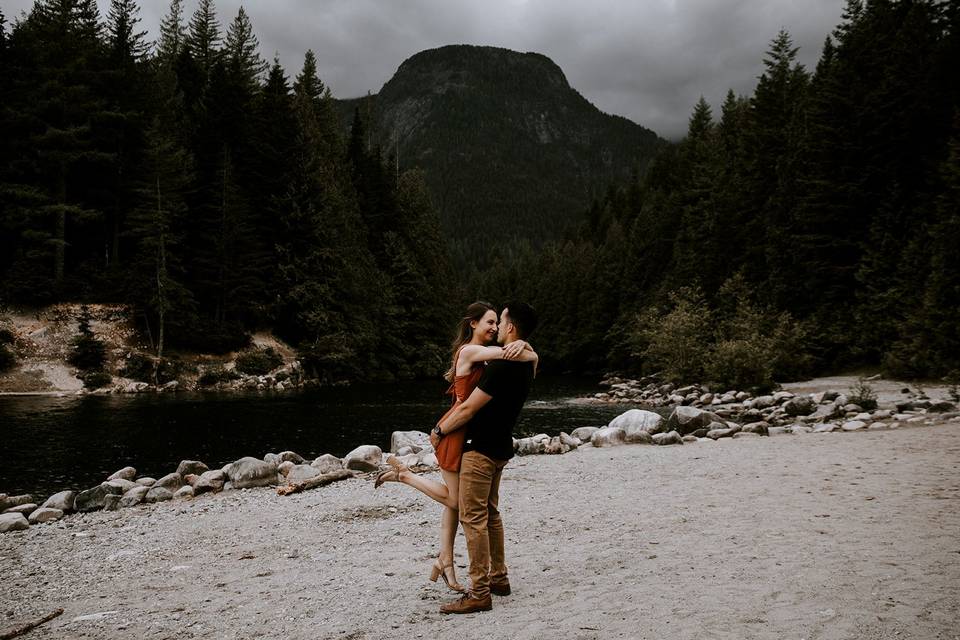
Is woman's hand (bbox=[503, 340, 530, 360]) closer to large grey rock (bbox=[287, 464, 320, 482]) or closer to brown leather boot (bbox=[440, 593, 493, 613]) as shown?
brown leather boot (bbox=[440, 593, 493, 613])

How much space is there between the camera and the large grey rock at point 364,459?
39.5ft

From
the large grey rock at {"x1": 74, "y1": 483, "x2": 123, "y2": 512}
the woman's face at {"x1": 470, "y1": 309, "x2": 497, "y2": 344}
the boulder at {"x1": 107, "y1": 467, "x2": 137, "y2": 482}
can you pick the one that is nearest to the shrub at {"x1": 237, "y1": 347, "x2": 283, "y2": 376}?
the boulder at {"x1": 107, "y1": 467, "x2": 137, "y2": 482}

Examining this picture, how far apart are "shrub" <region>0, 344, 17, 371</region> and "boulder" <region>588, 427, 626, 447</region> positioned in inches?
1243

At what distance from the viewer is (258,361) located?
38781 millimetres

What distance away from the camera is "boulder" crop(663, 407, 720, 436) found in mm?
15367

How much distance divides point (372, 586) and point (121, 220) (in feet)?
157

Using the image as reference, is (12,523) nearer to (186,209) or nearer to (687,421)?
(687,421)

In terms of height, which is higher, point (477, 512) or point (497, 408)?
point (497, 408)

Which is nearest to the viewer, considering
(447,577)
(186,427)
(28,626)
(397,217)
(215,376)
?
(28,626)

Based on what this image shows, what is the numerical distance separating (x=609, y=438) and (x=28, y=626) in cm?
1169

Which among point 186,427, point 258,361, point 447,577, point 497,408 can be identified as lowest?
point 186,427

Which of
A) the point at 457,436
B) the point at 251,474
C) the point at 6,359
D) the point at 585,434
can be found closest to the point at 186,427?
the point at 251,474

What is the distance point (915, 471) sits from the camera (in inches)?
350

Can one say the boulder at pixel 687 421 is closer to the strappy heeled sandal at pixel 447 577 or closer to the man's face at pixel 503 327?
the strappy heeled sandal at pixel 447 577
